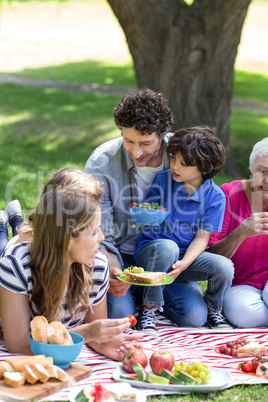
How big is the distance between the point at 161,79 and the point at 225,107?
1.08 meters

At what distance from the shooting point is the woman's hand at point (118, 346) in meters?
3.30

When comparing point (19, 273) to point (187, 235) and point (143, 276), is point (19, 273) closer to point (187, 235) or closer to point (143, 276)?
point (143, 276)

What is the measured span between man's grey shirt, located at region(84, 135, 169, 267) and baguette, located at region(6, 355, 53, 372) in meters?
1.44

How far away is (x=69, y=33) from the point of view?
25.7 metres

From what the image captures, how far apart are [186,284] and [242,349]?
0.79 metres

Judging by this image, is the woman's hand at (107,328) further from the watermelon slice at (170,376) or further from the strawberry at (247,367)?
the strawberry at (247,367)

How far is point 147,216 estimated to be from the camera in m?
3.93

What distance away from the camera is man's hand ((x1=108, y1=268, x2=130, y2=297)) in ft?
12.6

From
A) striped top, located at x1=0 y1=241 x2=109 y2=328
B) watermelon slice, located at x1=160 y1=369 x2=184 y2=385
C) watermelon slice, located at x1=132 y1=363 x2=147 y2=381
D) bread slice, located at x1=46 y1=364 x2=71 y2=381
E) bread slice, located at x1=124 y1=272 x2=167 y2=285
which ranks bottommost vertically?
watermelon slice, located at x1=160 y1=369 x2=184 y2=385

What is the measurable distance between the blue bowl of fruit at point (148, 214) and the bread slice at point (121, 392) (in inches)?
50.2

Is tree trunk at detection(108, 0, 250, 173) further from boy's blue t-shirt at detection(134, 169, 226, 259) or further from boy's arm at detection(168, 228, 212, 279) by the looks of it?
boy's arm at detection(168, 228, 212, 279)

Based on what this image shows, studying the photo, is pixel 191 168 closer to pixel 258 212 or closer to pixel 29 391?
pixel 258 212

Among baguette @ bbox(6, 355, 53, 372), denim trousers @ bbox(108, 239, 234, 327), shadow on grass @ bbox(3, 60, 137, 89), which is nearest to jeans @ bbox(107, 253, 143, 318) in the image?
denim trousers @ bbox(108, 239, 234, 327)

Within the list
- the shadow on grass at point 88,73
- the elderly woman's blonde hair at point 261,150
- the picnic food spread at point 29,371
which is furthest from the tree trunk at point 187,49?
the shadow on grass at point 88,73
